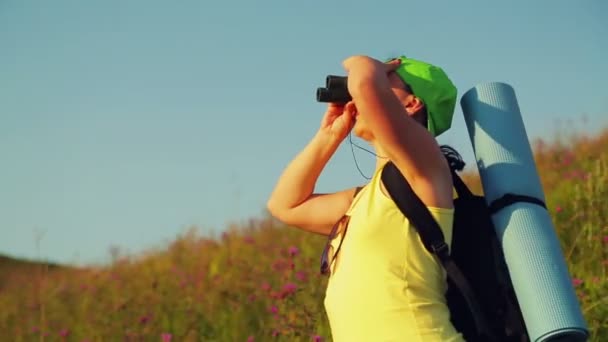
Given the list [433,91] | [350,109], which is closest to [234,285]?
[350,109]

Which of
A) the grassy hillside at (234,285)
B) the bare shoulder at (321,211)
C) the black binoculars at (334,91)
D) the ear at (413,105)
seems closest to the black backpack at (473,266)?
the ear at (413,105)

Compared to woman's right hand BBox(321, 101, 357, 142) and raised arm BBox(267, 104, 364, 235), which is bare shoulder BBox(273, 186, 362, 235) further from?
woman's right hand BBox(321, 101, 357, 142)

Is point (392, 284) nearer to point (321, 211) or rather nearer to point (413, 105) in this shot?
point (413, 105)

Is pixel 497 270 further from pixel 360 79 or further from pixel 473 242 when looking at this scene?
pixel 360 79

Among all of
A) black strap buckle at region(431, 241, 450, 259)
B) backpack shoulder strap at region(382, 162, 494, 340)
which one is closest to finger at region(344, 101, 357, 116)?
backpack shoulder strap at region(382, 162, 494, 340)

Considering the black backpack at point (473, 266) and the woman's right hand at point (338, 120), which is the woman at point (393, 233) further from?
the woman's right hand at point (338, 120)

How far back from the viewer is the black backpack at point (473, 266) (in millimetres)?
2234

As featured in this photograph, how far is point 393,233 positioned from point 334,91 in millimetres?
495

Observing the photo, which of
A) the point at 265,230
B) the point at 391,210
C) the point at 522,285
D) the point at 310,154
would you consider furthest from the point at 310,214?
the point at 265,230

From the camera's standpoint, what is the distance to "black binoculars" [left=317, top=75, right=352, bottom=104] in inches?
96.9

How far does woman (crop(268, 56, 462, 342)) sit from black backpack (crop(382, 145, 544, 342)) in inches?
1.3

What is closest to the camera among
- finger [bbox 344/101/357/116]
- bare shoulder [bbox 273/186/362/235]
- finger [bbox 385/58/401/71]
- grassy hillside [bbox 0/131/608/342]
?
finger [bbox 385/58/401/71]

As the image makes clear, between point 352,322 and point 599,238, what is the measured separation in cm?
267

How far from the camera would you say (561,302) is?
226 cm
